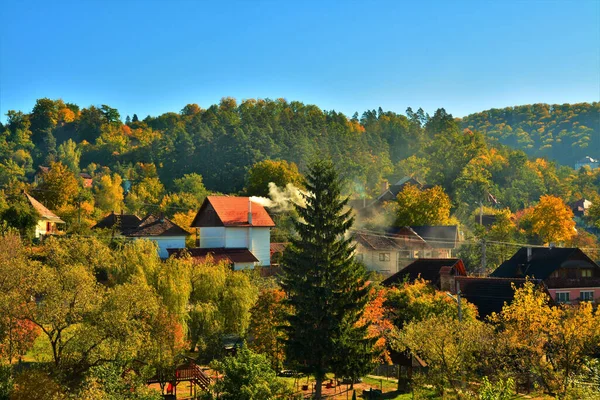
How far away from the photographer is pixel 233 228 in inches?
2440

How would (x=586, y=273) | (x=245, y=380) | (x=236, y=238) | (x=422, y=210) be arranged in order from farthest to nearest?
(x=422, y=210), (x=236, y=238), (x=586, y=273), (x=245, y=380)

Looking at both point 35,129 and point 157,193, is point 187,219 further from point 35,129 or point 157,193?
point 35,129

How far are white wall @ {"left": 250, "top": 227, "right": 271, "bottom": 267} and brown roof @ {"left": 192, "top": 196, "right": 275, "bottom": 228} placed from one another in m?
0.74

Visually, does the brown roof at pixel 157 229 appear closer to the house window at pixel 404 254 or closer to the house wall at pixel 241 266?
the house wall at pixel 241 266

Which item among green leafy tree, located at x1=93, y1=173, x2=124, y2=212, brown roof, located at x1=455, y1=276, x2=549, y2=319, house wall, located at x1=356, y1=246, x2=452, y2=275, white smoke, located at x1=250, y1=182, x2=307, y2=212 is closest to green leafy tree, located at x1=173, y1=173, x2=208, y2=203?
green leafy tree, located at x1=93, y1=173, x2=124, y2=212

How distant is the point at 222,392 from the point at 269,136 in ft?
312

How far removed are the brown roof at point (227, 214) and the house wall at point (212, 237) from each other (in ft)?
1.53

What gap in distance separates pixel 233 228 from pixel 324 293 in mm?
28383

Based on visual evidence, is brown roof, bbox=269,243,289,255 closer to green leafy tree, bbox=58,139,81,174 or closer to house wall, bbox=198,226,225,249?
house wall, bbox=198,226,225,249

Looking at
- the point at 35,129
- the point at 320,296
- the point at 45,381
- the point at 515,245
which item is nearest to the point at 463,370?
the point at 320,296

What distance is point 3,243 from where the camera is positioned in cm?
4597

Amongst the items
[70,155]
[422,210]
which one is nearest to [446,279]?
[422,210]

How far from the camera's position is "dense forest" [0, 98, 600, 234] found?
340ft

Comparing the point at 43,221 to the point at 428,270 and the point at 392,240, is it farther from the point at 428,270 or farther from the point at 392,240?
the point at 428,270
